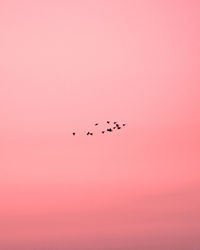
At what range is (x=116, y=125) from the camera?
2549 inches

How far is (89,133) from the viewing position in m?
66.5

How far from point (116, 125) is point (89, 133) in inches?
218
